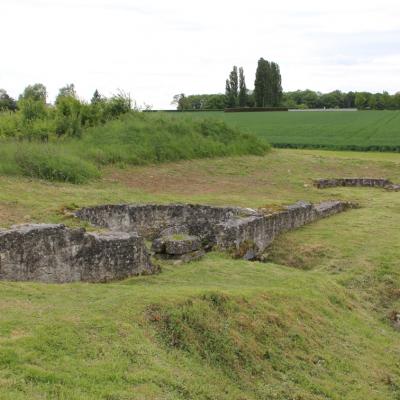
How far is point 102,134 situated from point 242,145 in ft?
25.9

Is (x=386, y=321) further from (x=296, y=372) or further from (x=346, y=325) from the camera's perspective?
(x=296, y=372)

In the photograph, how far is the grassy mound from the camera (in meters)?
18.2

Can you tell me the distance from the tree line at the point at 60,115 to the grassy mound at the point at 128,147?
802 millimetres

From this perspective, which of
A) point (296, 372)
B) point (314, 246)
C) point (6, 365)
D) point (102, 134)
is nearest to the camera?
point (6, 365)

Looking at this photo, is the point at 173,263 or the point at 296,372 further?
the point at 173,263

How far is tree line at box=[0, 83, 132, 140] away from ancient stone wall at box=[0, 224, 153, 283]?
13582 mm

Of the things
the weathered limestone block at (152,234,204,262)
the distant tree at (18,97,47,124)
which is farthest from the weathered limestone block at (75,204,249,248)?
the distant tree at (18,97,47,124)

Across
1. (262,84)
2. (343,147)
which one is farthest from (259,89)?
(343,147)

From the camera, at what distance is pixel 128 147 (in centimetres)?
2391

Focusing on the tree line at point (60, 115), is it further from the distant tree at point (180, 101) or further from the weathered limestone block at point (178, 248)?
the distant tree at point (180, 101)

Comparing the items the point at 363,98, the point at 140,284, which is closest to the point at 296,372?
the point at 140,284

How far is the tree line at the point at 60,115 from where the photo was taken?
909 inches

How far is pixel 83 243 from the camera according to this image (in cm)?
1005

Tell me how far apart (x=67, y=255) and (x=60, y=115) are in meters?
16.0
